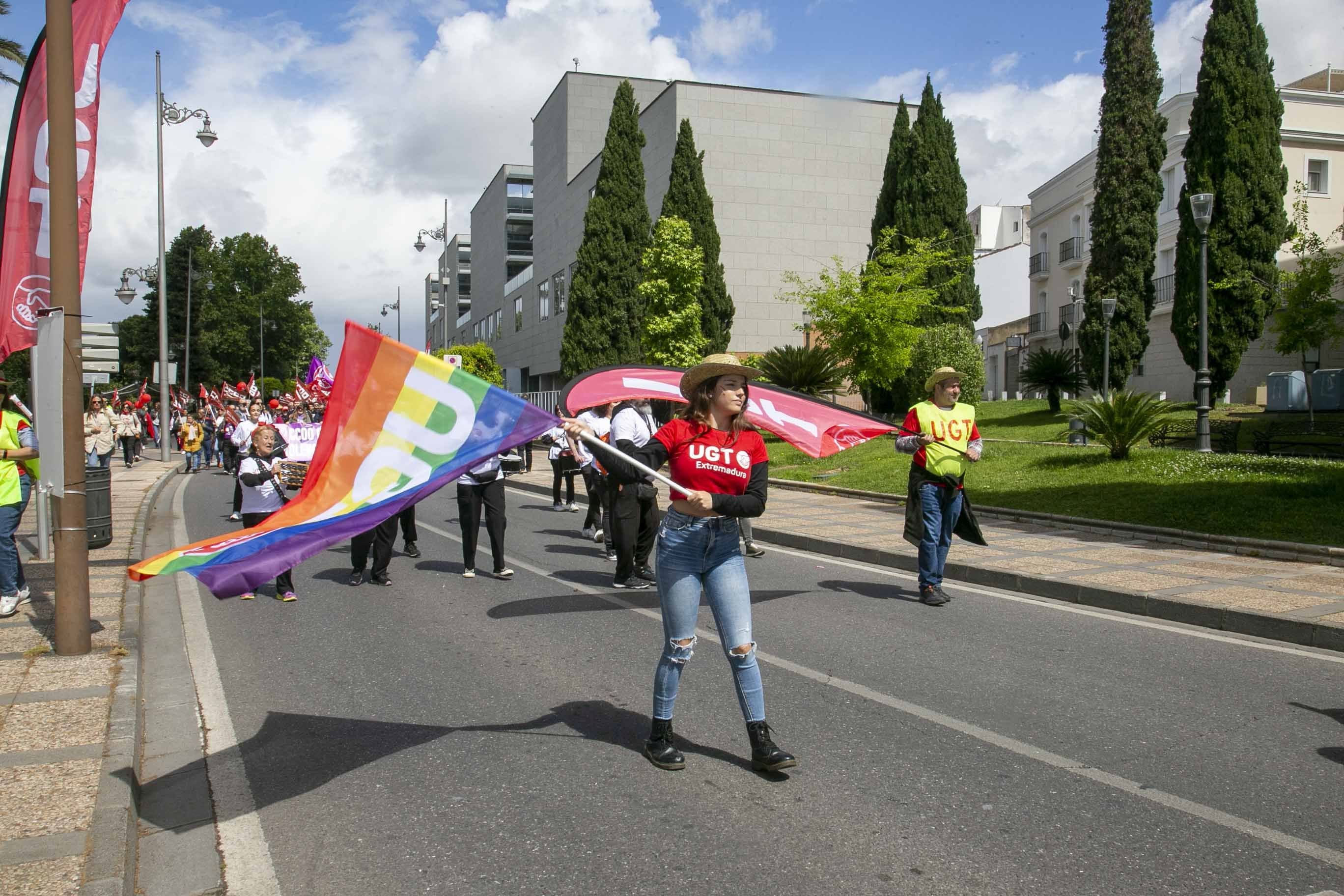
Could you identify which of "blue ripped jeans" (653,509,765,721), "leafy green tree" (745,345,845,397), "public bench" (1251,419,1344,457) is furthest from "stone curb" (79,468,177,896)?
"leafy green tree" (745,345,845,397)

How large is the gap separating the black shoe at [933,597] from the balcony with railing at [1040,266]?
4379 centimetres

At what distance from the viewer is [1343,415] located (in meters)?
23.2

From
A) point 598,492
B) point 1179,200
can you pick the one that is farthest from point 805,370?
point 1179,200

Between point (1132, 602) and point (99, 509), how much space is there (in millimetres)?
10584

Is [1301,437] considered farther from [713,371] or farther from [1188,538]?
[713,371]

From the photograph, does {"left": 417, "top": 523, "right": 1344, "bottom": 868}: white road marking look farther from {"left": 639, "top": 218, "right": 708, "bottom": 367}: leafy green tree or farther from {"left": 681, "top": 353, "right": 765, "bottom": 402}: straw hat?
{"left": 639, "top": 218, "right": 708, "bottom": 367}: leafy green tree

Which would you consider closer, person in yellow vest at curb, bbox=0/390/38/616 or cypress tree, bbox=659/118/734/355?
person in yellow vest at curb, bbox=0/390/38/616

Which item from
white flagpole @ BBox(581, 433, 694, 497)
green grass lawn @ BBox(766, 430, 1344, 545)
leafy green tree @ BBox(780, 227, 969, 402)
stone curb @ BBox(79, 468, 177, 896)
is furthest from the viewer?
Answer: leafy green tree @ BBox(780, 227, 969, 402)

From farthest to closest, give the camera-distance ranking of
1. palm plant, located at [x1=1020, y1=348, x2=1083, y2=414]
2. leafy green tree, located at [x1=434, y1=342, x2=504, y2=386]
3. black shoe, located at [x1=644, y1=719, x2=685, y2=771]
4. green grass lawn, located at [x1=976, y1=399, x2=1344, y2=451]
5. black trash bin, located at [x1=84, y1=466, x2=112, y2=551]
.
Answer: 1. leafy green tree, located at [x1=434, y1=342, x2=504, y2=386]
2. palm plant, located at [x1=1020, y1=348, x2=1083, y2=414]
3. green grass lawn, located at [x1=976, y1=399, x2=1344, y2=451]
4. black trash bin, located at [x1=84, y1=466, x2=112, y2=551]
5. black shoe, located at [x1=644, y1=719, x2=685, y2=771]

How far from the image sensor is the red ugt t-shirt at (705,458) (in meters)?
4.46

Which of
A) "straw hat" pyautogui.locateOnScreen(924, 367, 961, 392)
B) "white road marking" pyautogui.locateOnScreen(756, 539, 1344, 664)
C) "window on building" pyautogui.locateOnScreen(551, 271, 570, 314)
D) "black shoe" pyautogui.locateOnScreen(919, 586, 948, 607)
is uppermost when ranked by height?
"window on building" pyautogui.locateOnScreen(551, 271, 570, 314)

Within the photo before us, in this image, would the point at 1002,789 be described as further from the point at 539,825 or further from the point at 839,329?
the point at 839,329

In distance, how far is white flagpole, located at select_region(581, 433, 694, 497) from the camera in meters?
4.29

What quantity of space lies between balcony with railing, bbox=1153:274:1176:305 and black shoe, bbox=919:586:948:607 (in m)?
33.5
